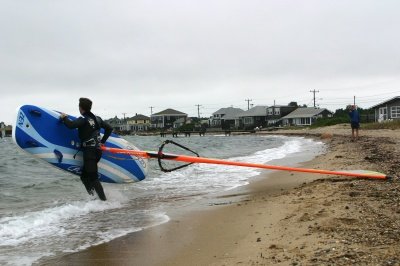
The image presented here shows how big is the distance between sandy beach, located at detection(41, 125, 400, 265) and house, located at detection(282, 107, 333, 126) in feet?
237

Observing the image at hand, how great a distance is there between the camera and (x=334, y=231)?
3.83 m

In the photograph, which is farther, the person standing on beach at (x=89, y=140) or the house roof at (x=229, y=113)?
the house roof at (x=229, y=113)

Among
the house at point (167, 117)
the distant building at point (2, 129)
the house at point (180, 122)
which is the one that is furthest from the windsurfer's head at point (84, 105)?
the house at point (167, 117)

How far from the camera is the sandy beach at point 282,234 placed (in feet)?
10.9

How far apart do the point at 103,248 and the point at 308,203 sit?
2816 mm

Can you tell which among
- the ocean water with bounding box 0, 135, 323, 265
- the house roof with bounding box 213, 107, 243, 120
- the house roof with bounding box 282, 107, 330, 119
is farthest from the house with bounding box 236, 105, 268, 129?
the ocean water with bounding box 0, 135, 323, 265

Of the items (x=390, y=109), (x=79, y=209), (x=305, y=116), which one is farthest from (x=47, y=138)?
(x=305, y=116)

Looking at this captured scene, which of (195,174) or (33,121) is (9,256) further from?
(195,174)

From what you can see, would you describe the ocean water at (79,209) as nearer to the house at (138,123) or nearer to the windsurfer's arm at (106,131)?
the windsurfer's arm at (106,131)

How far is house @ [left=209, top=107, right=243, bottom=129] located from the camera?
9854 centimetres

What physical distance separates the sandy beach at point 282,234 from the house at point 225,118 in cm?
8911

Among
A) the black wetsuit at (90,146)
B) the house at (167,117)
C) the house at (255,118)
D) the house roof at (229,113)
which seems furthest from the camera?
the house at (167,117)

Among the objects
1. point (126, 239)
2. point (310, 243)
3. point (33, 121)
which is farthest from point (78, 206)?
point (310, 243)

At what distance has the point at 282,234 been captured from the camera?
4.16 m
